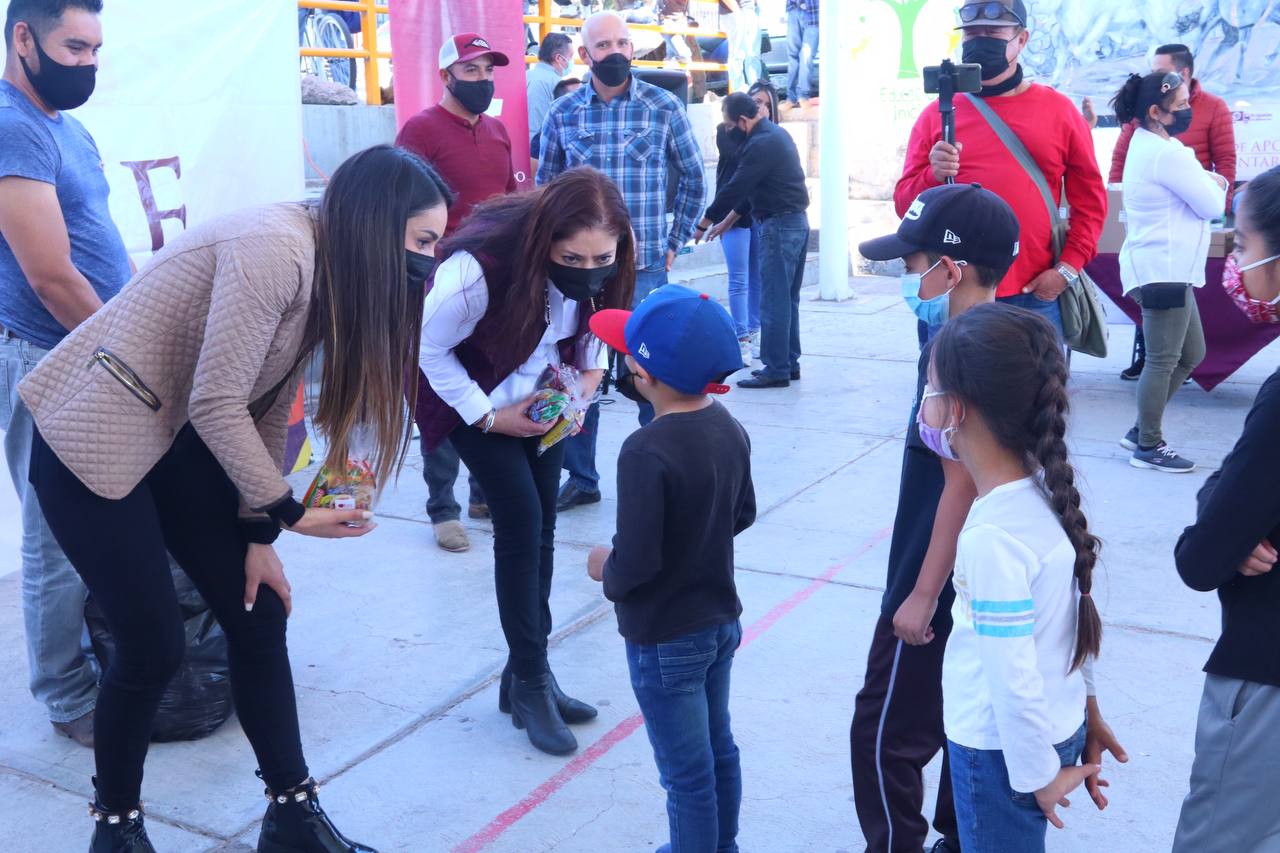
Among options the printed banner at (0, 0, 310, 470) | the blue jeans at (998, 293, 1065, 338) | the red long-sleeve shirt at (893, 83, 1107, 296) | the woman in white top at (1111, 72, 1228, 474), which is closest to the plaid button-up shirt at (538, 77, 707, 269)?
the printed banner at (0, 0, 310, 470)

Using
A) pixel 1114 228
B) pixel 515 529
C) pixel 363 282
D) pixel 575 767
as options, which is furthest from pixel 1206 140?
pixel 363 282

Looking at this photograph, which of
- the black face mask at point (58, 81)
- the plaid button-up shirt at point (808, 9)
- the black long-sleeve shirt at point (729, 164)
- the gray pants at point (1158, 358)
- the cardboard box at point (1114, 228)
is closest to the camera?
the black face mask at point (58, 81)

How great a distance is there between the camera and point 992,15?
4.66 meters

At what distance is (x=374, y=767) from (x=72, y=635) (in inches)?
36.9

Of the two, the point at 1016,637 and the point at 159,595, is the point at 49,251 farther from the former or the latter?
the point at 1016,637

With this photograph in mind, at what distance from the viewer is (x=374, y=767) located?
11.1ft

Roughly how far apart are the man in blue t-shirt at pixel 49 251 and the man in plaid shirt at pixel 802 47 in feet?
42.0

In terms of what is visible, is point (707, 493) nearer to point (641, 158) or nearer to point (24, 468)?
point (24, 468)

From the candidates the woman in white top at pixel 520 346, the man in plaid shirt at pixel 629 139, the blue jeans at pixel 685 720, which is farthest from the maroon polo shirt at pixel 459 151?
the blue jeans at pixel 685 720

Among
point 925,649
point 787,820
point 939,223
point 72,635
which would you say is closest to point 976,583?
point 925,649

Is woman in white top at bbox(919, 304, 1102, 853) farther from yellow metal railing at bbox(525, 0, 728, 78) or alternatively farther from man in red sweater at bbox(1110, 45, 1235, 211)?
yellow metal railing at bbox(525, 0, 728, 78)

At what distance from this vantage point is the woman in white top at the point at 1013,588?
197 centimetres

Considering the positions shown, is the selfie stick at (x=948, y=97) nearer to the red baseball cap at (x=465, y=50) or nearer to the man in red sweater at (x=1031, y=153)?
the man in red sweater at (x=1031, y=153)

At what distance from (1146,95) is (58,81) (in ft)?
14.8
